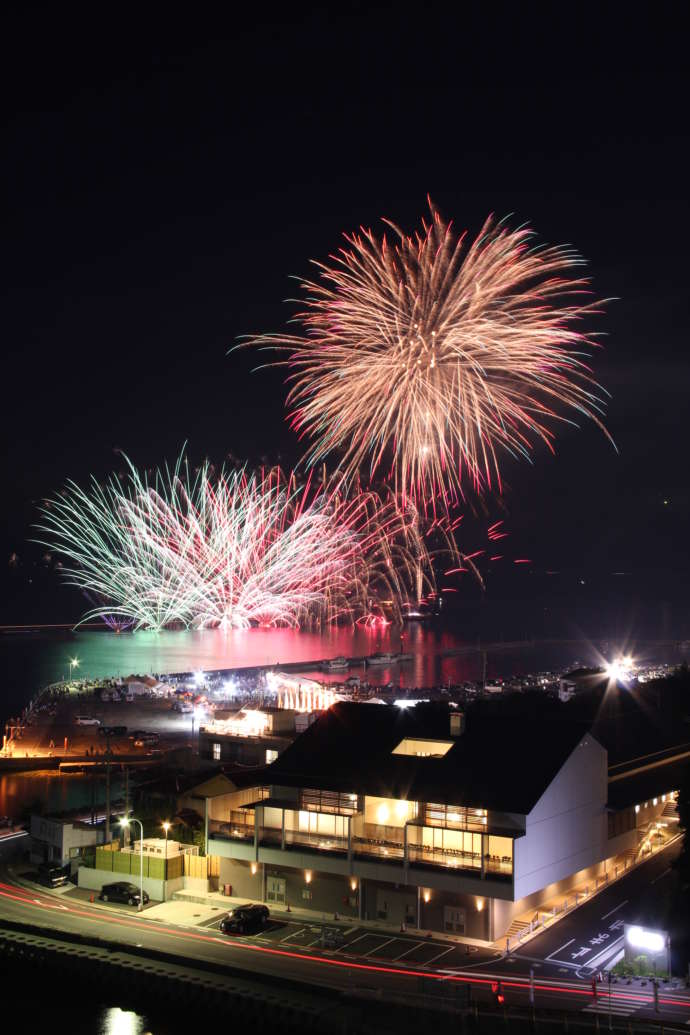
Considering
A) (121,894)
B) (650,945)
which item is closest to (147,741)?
(121,894)

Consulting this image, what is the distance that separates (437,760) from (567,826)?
1.67m

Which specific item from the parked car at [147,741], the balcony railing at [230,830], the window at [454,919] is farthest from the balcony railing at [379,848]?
the parked car at [147,741]

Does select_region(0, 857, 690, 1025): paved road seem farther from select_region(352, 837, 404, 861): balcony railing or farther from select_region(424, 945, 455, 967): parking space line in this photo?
select_region(352, 837, 404, 861): balcony railing

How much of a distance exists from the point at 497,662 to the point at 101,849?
1833 inches

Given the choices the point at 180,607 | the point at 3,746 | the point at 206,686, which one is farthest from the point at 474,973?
the point at 180,607

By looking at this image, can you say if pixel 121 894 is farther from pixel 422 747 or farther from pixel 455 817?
pixel 455 817

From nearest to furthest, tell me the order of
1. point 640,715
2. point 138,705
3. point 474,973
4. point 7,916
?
1. point 474,973
2. point 7,916
3. point 640,715
4. point 138,705

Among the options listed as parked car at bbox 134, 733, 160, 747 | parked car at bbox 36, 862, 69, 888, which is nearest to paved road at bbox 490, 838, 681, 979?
parked car at bbox 36, 862, 69, 888

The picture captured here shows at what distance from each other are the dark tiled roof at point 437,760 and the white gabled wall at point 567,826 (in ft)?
0.72

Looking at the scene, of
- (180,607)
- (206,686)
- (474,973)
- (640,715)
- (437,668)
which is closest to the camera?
(474,973)

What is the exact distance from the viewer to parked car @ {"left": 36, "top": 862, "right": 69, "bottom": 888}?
519 inches

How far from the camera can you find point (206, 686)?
123 ft

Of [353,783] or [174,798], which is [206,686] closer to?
[174,798]

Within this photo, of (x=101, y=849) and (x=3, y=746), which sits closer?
(x=101, y=849)
